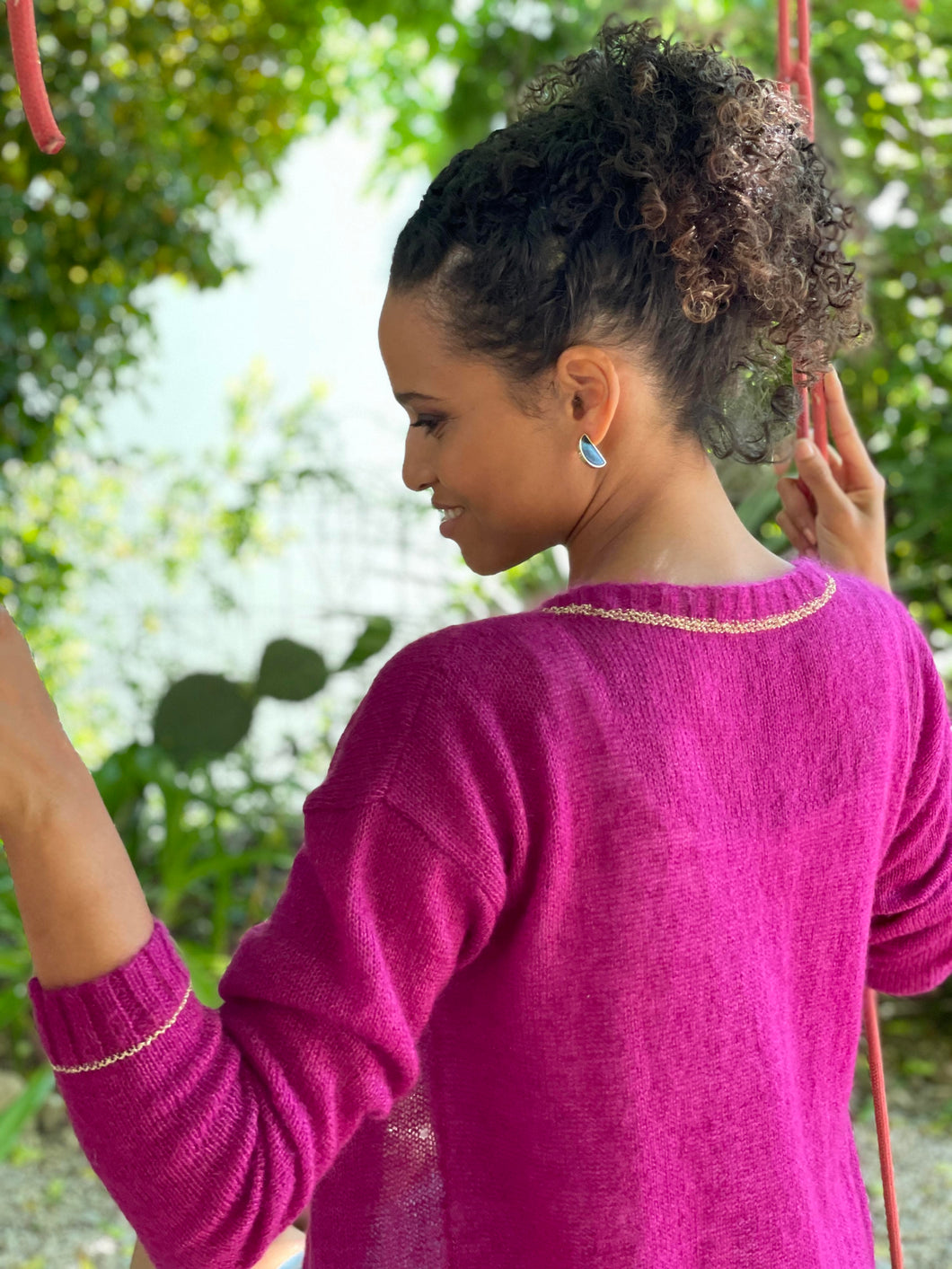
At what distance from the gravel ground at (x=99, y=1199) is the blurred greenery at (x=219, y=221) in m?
0.33

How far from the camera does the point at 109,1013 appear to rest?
72 cm

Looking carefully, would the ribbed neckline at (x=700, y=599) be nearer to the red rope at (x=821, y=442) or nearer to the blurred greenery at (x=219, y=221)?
the red rope at (x=821, y=442)

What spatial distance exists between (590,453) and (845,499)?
478 mm

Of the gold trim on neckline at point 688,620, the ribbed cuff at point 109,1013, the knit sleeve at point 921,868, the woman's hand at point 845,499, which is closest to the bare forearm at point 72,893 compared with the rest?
the ribbed cuff at point 109,1013

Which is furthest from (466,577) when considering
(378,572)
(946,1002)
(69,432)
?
(946,1002)

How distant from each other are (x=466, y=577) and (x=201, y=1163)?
3.64m

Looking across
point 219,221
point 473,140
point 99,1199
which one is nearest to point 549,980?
point 99,1199

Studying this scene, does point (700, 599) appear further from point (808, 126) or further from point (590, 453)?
point (808, 126)

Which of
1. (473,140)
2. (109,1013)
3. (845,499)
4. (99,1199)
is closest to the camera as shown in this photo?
(109,1013)

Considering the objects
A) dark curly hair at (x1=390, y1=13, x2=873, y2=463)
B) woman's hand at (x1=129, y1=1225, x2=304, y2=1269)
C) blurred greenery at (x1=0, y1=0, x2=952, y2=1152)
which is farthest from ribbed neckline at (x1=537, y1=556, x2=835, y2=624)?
blurred greenery at (x1=0, y1=0, x2=952, y2=1152)

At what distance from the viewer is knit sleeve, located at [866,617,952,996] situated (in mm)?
1040

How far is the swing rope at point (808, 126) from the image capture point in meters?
0.84

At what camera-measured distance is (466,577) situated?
14.2 feet

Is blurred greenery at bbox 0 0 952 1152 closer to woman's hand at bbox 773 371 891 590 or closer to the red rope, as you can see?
the red rope
